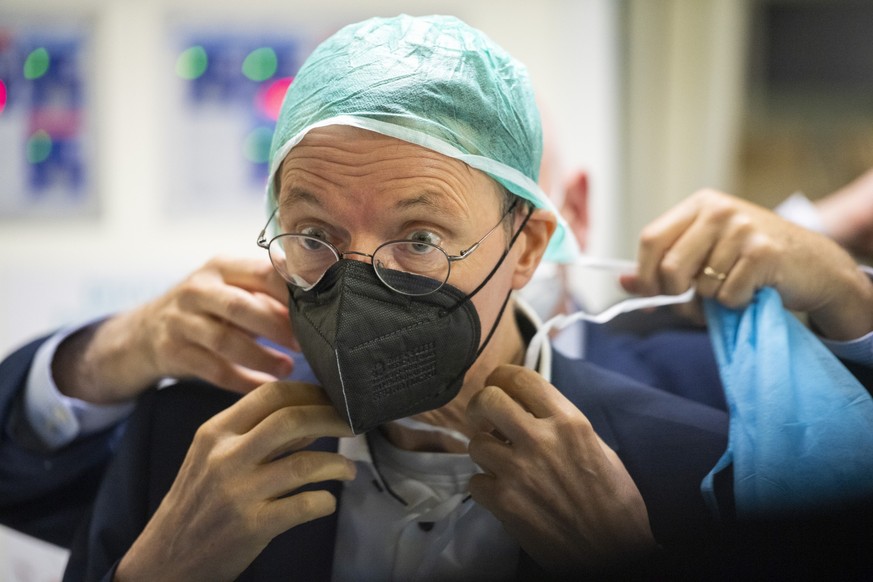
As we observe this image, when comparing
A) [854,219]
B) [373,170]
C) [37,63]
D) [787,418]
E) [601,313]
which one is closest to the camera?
[373,170]

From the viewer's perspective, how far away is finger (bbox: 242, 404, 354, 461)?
1.08m

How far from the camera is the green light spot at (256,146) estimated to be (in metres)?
2.98

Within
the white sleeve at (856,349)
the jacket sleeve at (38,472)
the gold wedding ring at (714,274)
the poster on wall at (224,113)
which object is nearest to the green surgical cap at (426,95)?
the gold wedding ring at (714,274)

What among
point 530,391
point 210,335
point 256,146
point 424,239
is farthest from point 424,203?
point 256,146

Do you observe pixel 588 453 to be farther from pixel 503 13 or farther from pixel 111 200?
pixel 111 200

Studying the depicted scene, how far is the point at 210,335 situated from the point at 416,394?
1.39 ft

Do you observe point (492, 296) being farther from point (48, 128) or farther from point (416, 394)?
point (48, 128)

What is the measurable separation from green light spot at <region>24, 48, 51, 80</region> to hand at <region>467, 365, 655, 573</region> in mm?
2409

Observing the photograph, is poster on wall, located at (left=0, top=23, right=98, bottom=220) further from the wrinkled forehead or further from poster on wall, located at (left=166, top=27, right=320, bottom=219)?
the wrinkled forehead

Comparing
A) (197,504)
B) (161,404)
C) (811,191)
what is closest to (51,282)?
(161,404)

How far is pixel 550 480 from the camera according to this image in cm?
105

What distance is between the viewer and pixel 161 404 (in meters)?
1.37

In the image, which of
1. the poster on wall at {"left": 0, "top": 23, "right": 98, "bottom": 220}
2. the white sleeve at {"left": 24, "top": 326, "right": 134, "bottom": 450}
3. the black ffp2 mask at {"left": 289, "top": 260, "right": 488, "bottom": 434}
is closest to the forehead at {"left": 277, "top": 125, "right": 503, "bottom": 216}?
the black ffp2 mask at {"left": 289, "top": 260, "right": 488, "bottom": 434}

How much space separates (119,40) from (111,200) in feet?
1.82
